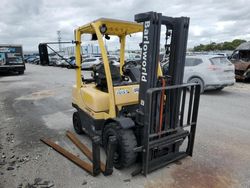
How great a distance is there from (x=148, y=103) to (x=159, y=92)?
383mm

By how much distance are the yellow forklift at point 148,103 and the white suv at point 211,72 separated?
18.3 ft

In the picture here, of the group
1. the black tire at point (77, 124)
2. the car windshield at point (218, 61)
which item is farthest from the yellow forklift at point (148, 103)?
the car windshield at point (218, 61)

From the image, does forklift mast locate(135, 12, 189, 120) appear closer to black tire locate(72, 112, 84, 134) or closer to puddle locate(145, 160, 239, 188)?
puddle locate(145, 160, 239, 188)

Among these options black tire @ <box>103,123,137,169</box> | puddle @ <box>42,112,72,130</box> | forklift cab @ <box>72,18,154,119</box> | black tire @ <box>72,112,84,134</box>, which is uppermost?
forklift cab @ <box>72,18,154,119</box>

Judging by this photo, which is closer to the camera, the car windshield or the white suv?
the white suv

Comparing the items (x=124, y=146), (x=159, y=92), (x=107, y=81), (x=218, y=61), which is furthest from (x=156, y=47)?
(x=218, y=61)

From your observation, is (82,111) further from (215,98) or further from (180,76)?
(215,98)

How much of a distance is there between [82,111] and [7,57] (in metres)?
17.4

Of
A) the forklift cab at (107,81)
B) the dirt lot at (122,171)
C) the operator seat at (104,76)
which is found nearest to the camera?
the dirt lot at (122,171)

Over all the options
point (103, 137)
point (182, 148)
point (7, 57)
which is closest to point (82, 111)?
point (103, 137)

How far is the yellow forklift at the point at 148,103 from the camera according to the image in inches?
118

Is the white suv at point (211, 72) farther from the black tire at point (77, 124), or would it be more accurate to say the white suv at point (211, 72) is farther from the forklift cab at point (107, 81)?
the black tire at point (77, 124)

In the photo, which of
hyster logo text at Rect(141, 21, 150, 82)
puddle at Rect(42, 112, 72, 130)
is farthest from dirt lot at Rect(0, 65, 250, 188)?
hyster logo text at Rect(141, 21, 150, 82)

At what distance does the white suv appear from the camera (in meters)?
8.83
